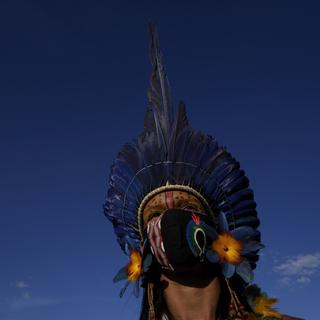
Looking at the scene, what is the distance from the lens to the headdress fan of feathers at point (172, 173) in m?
5.47

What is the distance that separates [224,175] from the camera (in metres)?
5.52

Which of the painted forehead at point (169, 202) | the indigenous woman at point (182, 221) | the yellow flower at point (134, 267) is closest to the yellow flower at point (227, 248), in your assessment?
the indigenous woman at point (182, 221)

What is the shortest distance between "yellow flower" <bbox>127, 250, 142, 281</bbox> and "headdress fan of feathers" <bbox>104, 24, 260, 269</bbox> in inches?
3.9

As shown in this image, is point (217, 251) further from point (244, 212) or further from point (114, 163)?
point (114, 163)

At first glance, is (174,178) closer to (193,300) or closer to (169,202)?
(169,202)

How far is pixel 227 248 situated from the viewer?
5.14 metres

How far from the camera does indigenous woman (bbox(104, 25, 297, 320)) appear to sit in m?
5.00

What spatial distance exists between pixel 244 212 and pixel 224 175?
1.21 feet

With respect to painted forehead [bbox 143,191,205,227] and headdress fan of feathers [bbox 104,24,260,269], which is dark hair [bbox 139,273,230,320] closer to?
headdress fan of feathers [bbox 104,24,260,269]

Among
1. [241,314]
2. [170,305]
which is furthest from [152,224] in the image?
[241,314]

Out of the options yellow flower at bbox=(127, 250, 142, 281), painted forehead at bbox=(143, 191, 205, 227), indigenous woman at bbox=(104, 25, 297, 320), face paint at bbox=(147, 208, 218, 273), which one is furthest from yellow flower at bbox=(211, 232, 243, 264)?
yellow flower at bbox=(127, 250, 142, 281)

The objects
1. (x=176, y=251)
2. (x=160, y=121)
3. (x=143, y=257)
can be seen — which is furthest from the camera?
(x=160, y=121)

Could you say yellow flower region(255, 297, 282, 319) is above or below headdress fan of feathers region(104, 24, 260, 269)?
below

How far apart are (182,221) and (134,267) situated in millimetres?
774
